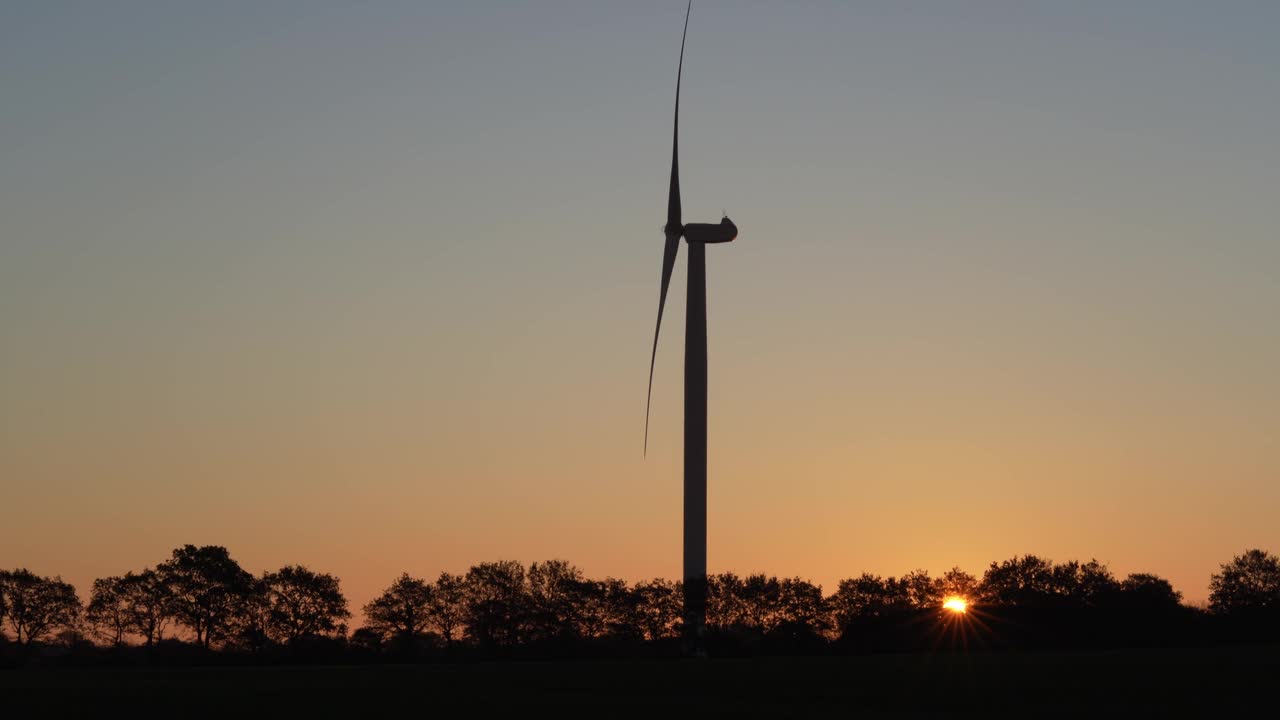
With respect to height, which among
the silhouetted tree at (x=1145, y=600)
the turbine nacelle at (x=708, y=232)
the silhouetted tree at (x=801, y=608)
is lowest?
the silhouetted tree at (x=1145, y=600)

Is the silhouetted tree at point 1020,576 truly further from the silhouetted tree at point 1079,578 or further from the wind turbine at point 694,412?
the wind turbine at point 694,412

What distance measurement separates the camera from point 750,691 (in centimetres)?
6456

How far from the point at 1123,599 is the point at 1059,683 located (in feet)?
236

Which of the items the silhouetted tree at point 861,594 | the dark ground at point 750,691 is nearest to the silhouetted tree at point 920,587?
the silhouetted tree at point 861,594

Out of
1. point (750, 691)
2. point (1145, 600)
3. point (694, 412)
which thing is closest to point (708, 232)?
point (694, 412)

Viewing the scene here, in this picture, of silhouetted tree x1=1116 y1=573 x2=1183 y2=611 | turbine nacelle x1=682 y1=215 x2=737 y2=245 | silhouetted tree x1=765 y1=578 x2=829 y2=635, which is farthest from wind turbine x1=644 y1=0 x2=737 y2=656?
silhouetted tree x1=765 y1=578 x2=829 y2=635

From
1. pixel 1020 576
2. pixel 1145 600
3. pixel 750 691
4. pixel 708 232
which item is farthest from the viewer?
pixel 1020 576

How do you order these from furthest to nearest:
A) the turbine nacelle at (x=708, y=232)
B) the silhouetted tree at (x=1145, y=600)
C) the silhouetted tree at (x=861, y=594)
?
the silhouetted tree at (x=861, y=594), the turbine nacelle at (x=708, y=232), the silhouetted tree at (x=1145, y=600)

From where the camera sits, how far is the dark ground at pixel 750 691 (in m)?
53.3

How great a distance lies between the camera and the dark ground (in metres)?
53.3

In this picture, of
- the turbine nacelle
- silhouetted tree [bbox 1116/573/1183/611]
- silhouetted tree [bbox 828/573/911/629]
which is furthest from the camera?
silhouetted tree [bbox 828/573/911/629]

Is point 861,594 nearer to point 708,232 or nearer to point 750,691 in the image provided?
point 708,232

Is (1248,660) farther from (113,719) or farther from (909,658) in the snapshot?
(113,719)

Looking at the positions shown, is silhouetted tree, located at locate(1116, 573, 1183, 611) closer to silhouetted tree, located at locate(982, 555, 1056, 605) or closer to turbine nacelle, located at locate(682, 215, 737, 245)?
silhouetted tree, located at locate(982, 555, 1056, 605)
